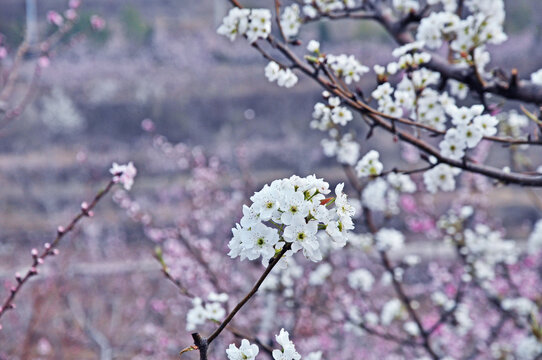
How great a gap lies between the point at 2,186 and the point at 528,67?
14190mm

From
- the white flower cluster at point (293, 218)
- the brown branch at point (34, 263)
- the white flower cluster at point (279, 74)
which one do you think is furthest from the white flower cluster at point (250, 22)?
the white flower cluster at point (293, 218)

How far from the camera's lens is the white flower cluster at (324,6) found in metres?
2.21

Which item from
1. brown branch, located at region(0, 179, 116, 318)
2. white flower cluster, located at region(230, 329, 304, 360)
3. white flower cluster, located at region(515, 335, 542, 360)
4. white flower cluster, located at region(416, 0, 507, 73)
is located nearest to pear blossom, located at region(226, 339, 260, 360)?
white flower cluster, located at region(230, 329, 304, 360)

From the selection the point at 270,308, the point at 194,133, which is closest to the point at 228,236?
the point at 270,308

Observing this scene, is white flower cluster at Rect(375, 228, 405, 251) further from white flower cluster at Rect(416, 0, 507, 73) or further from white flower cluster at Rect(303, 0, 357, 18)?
white flower cluster at Rect(303, 0, 357, 18)

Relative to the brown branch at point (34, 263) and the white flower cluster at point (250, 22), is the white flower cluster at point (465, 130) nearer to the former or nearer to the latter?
the white flower cluster at point (250, 22)

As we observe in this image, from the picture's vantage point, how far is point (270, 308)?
351cm

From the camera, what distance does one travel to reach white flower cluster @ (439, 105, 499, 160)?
1574 mm

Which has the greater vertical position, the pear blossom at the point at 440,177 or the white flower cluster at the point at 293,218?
the pear blossom at the point at 440,177

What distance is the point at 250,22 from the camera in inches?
71.7

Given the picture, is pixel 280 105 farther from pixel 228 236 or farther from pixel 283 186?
pixel 283 186

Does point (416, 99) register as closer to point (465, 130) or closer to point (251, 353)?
point (465, 130)

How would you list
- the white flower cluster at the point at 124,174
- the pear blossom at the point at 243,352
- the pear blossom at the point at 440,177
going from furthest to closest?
the pear blossom at the point at 440,177 → the white flower cluster at the point at 124,174 → the pear blossom at the point at 243,352

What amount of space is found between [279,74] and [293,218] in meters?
1.09
